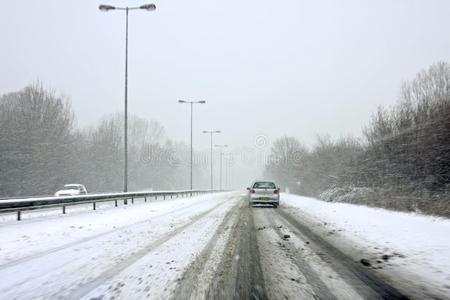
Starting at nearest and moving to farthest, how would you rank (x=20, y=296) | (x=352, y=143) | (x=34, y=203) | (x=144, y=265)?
(x=20, y=296) < (x=144, y=265) < (x=34, y=203) < (x=352, y=143)

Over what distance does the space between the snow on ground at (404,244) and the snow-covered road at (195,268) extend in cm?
12

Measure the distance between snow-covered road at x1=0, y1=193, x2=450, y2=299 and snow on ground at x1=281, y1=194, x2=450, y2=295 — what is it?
0.12 metres

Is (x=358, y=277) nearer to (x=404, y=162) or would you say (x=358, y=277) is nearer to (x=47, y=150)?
(x=404, y=162)

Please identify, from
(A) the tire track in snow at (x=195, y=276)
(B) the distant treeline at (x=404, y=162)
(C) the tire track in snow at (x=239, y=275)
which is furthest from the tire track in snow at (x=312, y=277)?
(B) the distant treeline at (x=404, y=162)

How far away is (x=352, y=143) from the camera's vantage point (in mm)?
34938

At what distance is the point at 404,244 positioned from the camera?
862cm

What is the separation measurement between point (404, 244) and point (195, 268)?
500cm

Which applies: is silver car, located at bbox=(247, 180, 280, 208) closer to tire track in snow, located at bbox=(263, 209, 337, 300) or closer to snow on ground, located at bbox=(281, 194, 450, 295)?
snow on ground, located at bbox=(281, 194, 450, 295)

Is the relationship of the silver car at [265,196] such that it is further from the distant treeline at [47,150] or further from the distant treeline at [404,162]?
the distant treeline at [47,150]

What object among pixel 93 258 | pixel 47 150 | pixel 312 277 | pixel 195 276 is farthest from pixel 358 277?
pixel 47 150

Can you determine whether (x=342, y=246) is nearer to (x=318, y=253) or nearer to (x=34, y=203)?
(x=318, y=253)

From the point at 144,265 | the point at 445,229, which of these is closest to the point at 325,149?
the point at 445,229

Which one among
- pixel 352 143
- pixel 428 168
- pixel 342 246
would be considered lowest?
pixel 342 246

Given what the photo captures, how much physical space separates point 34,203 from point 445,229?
46.4ft
